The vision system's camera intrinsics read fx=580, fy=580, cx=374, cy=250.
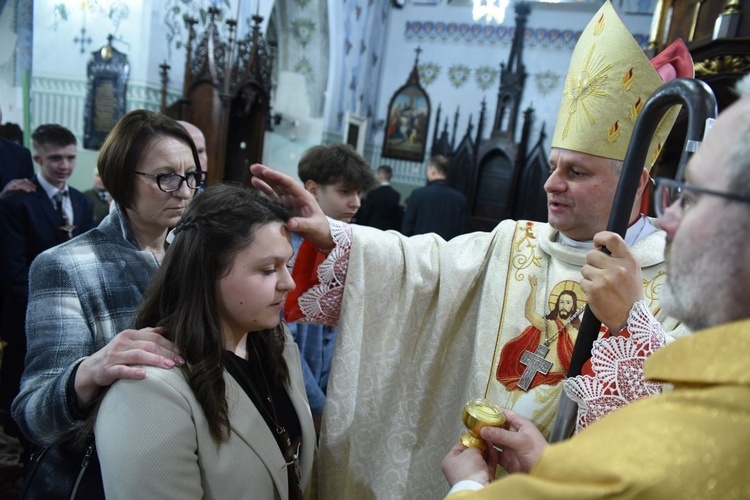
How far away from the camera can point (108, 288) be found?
1.65 m

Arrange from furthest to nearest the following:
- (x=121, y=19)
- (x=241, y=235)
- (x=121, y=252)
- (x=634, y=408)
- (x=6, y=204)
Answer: (x=121, y=19) → (x=6, y=204) → (x=121, y=252) → (x=241, y=235) → (x=634, y=408)

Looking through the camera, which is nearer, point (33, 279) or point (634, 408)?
point (634, 408)

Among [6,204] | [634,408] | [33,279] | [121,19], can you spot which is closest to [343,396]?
[33,279]

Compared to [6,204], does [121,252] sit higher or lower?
higher

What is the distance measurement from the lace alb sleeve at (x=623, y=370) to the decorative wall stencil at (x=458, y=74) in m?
11.3

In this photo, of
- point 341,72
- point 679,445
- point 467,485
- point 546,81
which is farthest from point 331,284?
point 546,81

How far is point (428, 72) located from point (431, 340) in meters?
11.1

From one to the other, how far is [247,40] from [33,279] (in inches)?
225

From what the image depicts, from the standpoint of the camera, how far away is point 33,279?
5.22 feet

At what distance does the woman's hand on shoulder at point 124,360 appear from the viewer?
126 centimetres

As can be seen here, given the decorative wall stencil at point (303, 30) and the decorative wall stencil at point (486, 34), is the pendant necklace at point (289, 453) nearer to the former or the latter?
the decorative wall stencil at point (303, 30)

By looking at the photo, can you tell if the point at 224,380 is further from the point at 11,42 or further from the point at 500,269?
the point at 11,42

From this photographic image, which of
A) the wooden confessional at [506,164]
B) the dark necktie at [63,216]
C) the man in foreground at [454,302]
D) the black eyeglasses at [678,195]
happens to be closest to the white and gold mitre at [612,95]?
the man in foreground at [454,302]

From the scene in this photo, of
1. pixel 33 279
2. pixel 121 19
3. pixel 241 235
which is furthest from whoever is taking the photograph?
pixel 121 19
